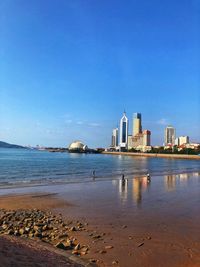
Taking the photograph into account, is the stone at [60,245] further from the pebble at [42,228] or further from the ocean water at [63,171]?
the ocean water at [63,171]

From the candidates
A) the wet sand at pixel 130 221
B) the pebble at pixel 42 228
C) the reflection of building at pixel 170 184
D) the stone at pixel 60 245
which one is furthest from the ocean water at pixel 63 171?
the stone at pixel 60 245

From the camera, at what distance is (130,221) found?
15.5m

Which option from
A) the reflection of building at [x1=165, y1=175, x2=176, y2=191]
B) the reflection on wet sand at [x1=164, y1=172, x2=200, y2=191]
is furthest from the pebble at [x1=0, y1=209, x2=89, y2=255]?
the reflection on wet sand at [x1=164, y1=172, x2=200, y2=191]

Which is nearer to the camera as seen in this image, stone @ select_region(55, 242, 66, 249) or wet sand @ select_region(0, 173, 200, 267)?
wet sand @ select_region(0, 173, 200, 267)

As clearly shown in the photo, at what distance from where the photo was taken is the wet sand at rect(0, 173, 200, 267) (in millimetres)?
10406

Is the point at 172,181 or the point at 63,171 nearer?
the point at 172,181

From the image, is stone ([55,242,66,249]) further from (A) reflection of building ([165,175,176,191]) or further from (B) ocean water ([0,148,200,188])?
(B) ocean water ([0,148,200,188])

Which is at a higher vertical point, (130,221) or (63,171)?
(63,171)

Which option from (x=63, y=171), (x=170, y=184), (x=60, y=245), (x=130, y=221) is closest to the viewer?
(x=60, y=245)

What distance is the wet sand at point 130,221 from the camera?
1041cm

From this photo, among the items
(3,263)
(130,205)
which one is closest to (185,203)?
(130,205)

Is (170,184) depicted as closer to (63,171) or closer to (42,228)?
(42,228)

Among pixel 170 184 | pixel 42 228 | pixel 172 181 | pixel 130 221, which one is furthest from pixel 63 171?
pixel 42 228

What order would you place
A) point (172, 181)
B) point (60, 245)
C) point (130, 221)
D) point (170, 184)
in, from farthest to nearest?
1. point (172, 181)
2. point (170, 184)
3. point (130, 221)
4. point (60, 245)
